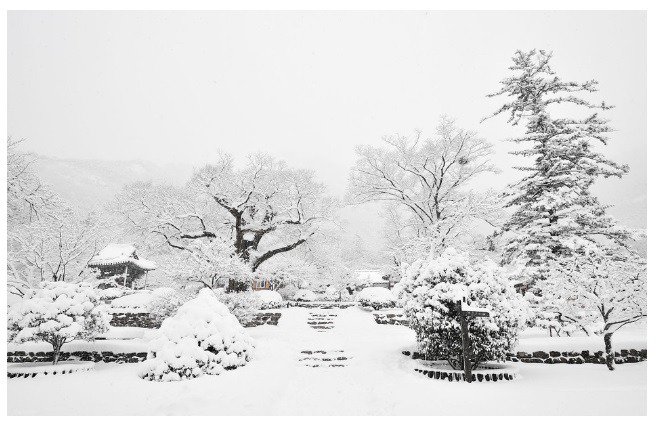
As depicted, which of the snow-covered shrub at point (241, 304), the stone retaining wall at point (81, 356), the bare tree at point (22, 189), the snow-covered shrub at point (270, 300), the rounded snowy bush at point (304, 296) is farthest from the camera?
the rounded snowy bush at point (304, 296)

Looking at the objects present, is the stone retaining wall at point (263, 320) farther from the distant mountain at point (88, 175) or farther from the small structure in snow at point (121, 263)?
the distant mountain at point (88, 175)

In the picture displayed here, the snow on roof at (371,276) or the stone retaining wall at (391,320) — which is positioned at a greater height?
the snow on roof at (371,276)

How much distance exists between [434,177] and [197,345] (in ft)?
51.5

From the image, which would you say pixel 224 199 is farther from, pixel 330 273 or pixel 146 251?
pixel 330 273

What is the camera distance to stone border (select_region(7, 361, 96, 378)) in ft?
27.2

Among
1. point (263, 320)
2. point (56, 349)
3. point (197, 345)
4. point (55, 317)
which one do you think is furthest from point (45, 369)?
point (263, 320)

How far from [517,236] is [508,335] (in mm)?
5983

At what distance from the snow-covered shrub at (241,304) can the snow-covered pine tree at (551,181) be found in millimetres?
9873

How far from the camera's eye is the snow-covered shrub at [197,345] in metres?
7.68

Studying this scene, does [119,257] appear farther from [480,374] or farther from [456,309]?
[480,374]

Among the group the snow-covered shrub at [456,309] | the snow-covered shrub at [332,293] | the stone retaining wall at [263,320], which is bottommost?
the snow-covered shrub at [332,293]

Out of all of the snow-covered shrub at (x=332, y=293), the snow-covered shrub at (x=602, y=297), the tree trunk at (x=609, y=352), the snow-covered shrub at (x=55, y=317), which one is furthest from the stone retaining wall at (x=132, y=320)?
the snow-covered shrub at (x=332, y=293)
